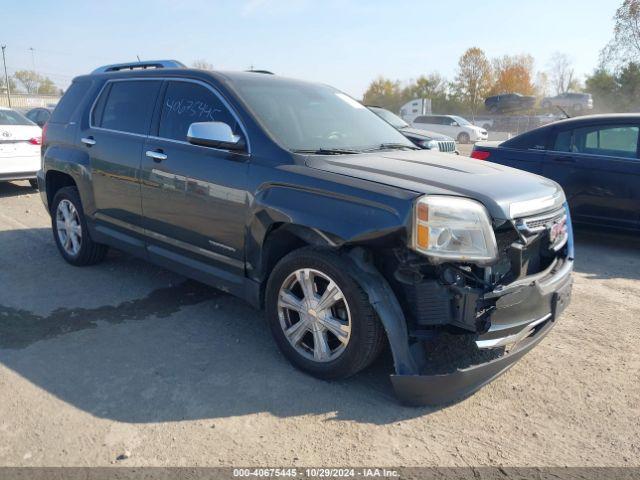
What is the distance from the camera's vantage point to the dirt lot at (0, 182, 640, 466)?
2.67m

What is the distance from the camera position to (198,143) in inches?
144

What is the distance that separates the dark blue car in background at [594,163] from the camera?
635 cm

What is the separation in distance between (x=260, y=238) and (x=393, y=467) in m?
1.61

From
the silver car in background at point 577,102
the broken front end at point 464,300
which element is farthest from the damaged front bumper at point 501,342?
the silver car in background at point 577,102

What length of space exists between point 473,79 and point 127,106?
241 feet

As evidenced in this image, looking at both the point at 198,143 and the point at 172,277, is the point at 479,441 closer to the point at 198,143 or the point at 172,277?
the point at 198,143

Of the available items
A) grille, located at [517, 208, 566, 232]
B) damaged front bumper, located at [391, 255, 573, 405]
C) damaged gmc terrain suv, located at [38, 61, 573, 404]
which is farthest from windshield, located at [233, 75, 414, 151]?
damaged front bumper, located at [391, 255, 573, 405]

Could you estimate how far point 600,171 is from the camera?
652cm

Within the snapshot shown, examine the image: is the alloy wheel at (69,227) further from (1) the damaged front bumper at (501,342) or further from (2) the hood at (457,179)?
(1) the damaged front bumper at (501,342)

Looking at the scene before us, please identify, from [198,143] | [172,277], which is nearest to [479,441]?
[198,143]

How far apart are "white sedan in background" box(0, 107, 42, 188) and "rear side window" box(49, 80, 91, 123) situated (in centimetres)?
397

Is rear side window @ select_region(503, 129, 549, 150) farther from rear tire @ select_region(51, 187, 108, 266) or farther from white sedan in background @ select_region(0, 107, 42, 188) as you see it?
white sedan in background @ select_region(0, 107, 42, 188)

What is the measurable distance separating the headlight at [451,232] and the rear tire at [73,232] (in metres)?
3.70

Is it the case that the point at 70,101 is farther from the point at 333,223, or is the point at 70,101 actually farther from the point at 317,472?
the point at 317,472
